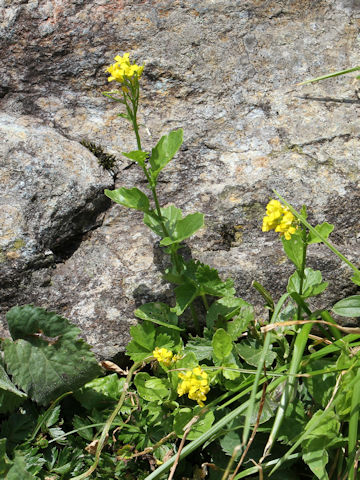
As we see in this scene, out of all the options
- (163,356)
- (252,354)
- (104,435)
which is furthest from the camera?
(252,354)

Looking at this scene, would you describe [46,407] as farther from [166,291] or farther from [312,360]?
[312,360]

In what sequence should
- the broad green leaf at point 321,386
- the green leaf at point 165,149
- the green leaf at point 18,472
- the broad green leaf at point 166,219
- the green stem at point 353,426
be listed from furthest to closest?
the broad green leaf at point 166,219
the green leaf at point 165,149
the broad green leaf at point 321,386
the green leaf at point 18,472
the green stem at point 353,426

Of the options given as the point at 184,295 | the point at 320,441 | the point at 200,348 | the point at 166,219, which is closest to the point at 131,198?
the point at 166,219

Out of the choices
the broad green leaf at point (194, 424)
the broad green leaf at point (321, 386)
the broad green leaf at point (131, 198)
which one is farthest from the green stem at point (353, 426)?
the broad green leaf at point (131, 198)

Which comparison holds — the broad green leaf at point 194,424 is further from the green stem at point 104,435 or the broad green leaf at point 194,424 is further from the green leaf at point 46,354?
the green leaf at point 46,354

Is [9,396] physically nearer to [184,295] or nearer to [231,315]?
[184,295]

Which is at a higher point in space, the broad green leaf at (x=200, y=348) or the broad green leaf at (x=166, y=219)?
the broad green leaf at (x=166, y=219)

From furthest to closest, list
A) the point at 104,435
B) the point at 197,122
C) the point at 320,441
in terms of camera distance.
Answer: the point at 197,122, the point at 104,435, the point at 320,441
